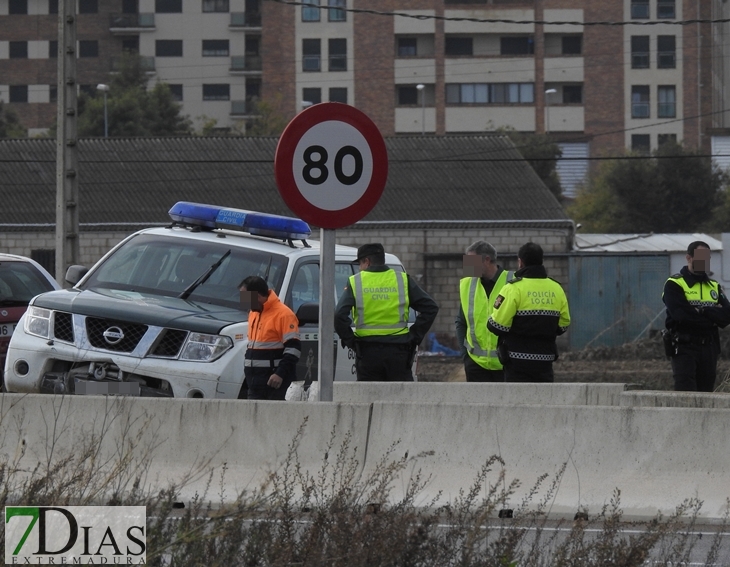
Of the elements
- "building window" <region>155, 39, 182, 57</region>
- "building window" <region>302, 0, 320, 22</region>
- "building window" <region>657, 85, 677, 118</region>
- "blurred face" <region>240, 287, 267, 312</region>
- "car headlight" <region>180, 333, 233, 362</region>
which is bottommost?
"car headlight" <region>180, 333, 233, 362</region>

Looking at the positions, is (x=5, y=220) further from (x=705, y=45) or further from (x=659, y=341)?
(x=705, y=45)

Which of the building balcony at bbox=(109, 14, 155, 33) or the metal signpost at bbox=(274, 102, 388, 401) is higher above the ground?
the building balcony at bbox=(109, 14, 155, 33)

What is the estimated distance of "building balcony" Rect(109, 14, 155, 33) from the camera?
263 feet

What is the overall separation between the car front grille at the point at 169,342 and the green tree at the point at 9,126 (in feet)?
201

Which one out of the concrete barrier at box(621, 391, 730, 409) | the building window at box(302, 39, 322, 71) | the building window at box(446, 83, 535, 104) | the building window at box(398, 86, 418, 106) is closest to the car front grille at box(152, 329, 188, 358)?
the concrete barrier at box(621, 391, 730, 409)

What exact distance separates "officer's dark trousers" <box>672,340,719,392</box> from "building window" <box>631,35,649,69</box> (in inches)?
2702

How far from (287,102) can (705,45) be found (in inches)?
1065

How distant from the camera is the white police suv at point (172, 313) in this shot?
9594mm

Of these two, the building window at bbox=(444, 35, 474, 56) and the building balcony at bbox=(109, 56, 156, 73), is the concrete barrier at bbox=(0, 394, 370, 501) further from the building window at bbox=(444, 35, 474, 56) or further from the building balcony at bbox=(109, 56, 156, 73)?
the building balcony at bbox=(109, 56, 156, 73)

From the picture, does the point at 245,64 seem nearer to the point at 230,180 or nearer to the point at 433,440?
the point at 230,180

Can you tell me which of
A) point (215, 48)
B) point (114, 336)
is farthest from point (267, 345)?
point (215, 48)

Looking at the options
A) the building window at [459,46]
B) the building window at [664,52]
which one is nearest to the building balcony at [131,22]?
the building window at [459,46]

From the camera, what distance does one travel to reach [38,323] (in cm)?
1006

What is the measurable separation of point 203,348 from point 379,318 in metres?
1.40
